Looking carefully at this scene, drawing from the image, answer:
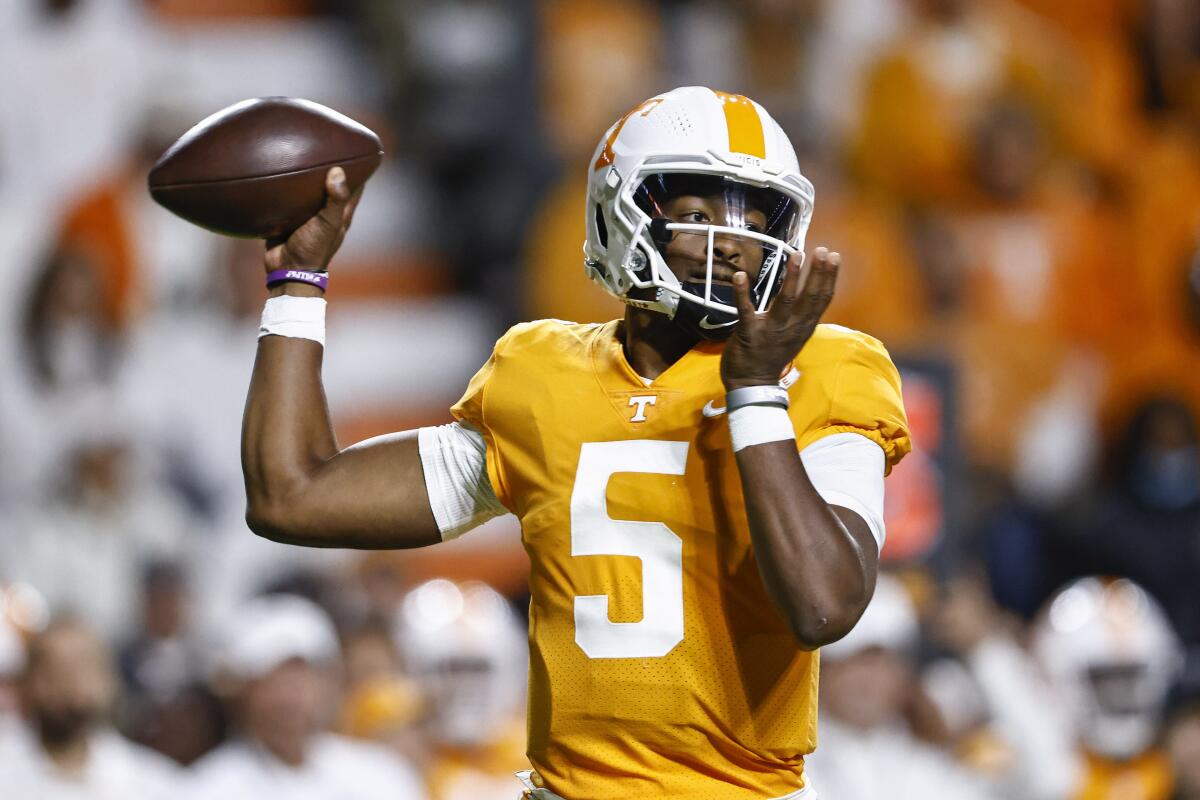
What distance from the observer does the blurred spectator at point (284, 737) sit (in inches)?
193

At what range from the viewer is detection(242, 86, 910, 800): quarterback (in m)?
2.35

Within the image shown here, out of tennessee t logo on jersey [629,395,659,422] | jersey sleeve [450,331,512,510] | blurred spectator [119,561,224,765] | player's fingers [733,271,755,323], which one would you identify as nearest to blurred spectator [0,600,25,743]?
blurred spectator [119,561,224,765]

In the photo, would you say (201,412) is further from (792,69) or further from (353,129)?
(353,129)

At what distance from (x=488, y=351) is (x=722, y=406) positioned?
16.1 feet

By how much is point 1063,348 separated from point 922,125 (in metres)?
1.02

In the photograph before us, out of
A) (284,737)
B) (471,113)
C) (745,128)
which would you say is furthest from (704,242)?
(471,113)

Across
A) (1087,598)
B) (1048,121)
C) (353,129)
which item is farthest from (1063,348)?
(353,129)

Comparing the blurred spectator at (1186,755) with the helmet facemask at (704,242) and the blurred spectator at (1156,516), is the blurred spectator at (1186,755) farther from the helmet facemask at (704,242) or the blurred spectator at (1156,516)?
the helmet facemask at (704,242)

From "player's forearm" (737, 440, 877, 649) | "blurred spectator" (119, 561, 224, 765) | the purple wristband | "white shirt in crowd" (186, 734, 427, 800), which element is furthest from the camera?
"blurred spectator" (119, 561, 224, 765)

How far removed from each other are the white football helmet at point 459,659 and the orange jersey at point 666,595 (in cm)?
315

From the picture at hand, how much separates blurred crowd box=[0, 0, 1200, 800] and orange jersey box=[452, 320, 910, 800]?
8.47 ft

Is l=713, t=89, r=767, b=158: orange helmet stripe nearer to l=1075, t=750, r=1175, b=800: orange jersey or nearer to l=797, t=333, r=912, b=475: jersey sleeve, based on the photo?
l=797, t=333, r=912, b=475: jersey sleeve

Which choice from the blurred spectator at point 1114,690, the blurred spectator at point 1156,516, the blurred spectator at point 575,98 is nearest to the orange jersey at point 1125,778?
the blurred spectator at point 1114,690

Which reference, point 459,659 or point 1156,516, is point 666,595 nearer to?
point 459,659
